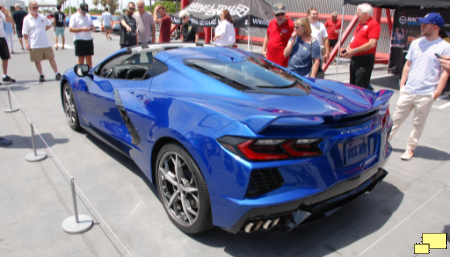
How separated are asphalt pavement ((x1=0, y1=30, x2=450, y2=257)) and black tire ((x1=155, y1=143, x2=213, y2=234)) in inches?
5.8

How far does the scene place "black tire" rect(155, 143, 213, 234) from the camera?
2.40 m

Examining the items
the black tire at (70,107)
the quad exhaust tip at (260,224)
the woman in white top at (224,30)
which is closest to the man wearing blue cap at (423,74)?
the quad exhaust tip at (260,224)

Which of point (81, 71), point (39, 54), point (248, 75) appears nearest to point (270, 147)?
point (248, 75)

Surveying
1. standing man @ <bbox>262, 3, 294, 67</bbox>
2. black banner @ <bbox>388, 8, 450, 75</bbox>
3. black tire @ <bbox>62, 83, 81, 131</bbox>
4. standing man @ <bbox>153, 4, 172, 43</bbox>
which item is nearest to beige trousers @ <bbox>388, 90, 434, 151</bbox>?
standing man @ <bbox>262, 3, 294, 67</bbox>

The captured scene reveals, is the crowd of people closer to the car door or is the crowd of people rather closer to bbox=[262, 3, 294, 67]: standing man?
bbox=[262, 3, 294, 67]: standing man

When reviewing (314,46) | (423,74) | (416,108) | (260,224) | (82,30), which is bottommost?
(260,224)

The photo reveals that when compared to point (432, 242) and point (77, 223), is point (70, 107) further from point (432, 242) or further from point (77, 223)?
point (432, 242)

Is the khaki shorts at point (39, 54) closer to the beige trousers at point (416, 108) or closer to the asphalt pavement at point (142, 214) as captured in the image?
the asphalt pavement at point (142, 214)

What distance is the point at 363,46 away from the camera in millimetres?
5367

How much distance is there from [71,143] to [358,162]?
366cm

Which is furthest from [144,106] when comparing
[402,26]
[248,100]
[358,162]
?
[402,26]

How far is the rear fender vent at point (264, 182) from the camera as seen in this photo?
83.6 inches

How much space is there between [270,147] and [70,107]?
3727 mm

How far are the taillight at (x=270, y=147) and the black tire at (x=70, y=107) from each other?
325 cm
